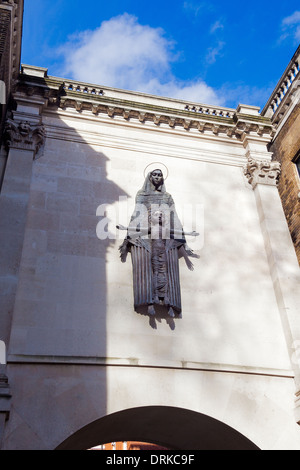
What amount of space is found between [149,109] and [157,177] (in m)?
2.74

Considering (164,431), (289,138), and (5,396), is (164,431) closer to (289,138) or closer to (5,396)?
(5,396)

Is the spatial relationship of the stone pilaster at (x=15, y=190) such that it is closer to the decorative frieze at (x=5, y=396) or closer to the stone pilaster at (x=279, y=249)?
the decorative frieze at (x=5, y=396)

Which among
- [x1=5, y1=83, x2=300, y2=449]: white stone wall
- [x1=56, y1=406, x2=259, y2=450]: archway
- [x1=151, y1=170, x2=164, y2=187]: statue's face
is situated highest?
[x1=151, y1=170, x2=164, y2=187]: statue's face

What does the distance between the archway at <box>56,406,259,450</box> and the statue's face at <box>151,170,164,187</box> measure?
550cm

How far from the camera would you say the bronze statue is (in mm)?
10148

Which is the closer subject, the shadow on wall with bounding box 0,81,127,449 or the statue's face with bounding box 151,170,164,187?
the shadow on wall with bounding box 0,81,127,449

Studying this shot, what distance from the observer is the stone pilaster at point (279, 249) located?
10.2 meters

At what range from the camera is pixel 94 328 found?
9594 mm

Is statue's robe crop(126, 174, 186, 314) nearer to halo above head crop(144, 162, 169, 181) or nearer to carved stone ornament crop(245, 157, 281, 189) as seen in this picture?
halo above head crop(144, 162, 169, 181)

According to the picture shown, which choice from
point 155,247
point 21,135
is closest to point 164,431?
point 155,247

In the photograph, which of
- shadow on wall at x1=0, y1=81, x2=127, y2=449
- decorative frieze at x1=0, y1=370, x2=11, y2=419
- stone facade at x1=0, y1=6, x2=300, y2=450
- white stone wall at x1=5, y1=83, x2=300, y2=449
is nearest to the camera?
decorative frieze at x1=0, y1=370, x2=11, y2=419

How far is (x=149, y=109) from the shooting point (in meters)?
13.6

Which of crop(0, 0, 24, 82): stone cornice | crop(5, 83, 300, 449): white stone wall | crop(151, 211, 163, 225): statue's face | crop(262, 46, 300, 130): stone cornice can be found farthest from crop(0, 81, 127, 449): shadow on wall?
crop(262, 46, 300, 130): stone cornice

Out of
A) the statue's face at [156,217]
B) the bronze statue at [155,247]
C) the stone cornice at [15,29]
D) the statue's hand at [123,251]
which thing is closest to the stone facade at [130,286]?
the statue's hand at [123,251]
